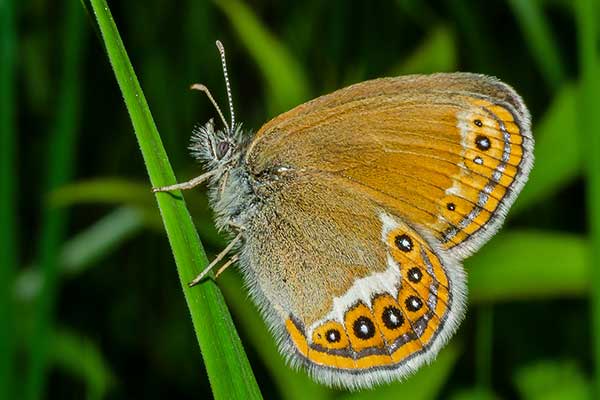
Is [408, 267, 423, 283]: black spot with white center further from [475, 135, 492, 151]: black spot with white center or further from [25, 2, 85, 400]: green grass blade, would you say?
[25, 2, 85, 400]: green grass blade

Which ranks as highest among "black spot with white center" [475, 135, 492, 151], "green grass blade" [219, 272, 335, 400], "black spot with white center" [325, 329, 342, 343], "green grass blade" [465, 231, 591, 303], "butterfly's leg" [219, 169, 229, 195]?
"butterfly's leg" [219, 169, 229, 195]

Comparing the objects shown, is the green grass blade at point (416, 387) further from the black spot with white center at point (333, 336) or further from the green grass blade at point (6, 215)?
the green grass blade at point (6, 215)

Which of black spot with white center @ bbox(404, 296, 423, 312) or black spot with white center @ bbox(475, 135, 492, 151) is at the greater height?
black spot with white center @ bbox(475, 135, 492, 151)

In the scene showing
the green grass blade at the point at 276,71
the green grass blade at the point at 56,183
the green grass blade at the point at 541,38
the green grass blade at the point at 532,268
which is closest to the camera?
the green grass blade at the point at 532,268

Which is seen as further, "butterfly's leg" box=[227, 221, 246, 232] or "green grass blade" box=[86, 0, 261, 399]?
"butterfly's leg" box=[227, 221, 246, 232]

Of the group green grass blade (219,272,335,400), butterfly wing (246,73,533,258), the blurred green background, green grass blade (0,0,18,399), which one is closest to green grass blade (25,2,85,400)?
the blurred green background

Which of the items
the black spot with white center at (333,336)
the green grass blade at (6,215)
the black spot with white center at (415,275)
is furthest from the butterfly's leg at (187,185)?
the green grass blade at (6,215)

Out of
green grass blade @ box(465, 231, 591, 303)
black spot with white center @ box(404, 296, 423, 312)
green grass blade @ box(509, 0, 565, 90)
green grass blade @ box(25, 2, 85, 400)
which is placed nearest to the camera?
black spot with white center @ box(404, 296, 423, 312)
